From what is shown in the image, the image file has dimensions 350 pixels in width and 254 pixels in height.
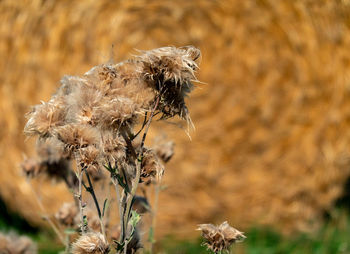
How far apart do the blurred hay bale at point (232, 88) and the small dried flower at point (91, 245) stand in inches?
88.4

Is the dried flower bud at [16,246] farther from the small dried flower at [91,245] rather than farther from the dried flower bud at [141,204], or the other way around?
the small dried flower at [91,245]

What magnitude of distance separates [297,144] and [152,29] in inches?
42.9

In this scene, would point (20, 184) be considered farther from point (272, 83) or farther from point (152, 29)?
point (272, 83)

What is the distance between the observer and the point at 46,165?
5.03ft

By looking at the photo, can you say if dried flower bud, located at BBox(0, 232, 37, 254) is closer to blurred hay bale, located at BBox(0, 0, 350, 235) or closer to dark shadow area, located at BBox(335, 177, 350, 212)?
blurred hay bale, located at BBox(0, 0, 350, 235)

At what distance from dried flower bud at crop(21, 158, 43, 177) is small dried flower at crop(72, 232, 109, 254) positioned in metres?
0.60

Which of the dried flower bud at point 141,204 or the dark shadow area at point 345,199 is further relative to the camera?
the dark shadow area at point 345,199

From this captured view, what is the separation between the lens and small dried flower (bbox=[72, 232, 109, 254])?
0.97 metres

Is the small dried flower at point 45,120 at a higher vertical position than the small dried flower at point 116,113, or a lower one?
higher

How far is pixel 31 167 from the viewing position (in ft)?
5.18

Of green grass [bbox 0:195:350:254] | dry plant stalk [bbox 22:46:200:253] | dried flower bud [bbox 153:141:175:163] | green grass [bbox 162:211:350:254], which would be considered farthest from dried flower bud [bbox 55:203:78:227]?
green grass [bbox 162:211:350:254]

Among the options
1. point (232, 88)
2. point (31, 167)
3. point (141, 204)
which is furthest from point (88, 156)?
point (232, 88)

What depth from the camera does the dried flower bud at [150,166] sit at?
41.2 inches

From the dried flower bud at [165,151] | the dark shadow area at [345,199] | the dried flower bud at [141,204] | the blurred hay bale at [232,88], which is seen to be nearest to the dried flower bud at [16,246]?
the dried flower bud at [141,204]
